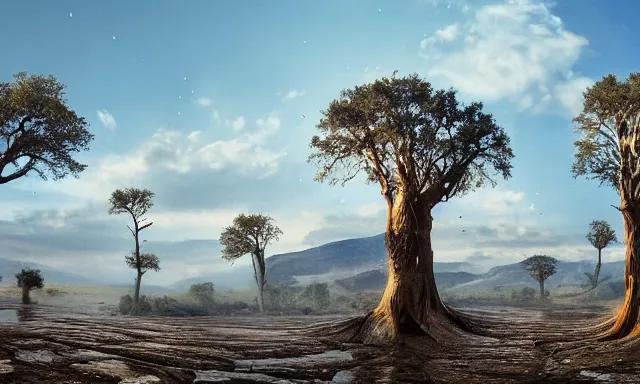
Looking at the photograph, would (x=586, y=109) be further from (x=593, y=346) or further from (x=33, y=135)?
(x=33, y=135)

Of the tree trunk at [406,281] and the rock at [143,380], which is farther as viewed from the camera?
the tree trunk at [406,281]

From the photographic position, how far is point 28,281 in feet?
177

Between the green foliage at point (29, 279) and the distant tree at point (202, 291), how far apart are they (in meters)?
28.0

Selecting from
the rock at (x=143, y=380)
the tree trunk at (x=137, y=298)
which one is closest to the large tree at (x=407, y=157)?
the rock at (x=143, y=380)

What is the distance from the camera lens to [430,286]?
33312 mm

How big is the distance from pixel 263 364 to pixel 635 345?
17.8m

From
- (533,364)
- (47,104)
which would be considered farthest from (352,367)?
Result: (47,104)

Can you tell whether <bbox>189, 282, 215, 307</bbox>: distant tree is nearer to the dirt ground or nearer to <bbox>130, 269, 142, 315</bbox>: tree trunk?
<bbox>130, 269, 142, 315</bbox>: tree trunk

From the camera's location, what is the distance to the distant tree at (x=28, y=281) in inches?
2120

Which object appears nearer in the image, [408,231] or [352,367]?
[352,367]

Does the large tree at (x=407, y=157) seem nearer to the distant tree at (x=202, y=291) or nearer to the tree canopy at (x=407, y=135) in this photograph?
the tree canopy at (x=407, y=135)

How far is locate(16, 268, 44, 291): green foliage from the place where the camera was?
53.8 m

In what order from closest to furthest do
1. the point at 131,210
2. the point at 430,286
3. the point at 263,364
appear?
1. the point at 263,364
2. the point at 430,286
3. the point at 131,210

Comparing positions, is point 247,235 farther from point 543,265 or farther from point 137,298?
point 543,265
